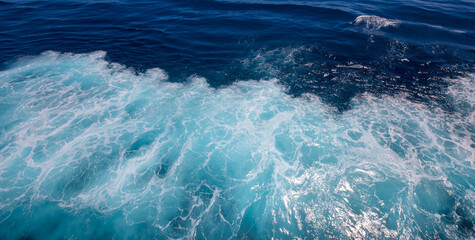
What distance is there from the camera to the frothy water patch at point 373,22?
1126 inches

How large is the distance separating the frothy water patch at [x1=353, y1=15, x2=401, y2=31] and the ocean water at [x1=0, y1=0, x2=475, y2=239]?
0.68 m

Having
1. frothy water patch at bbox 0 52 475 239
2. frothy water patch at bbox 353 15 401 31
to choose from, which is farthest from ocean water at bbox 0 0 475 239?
frothy water patch at bbox 353 15 401 31

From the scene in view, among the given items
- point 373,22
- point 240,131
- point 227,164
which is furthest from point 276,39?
point 227,164

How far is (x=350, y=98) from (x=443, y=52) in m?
15.9

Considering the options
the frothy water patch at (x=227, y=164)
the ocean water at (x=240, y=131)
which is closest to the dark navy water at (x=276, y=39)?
the ocean water at (x=240, y=131)

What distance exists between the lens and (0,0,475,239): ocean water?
1119 cm

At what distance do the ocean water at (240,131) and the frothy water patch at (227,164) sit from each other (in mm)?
87

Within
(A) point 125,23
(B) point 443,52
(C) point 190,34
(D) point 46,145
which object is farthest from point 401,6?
(D) point 46,145

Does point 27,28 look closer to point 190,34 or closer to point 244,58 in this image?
point 190,34

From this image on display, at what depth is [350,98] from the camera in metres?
18.2

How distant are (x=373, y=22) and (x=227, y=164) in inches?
1246

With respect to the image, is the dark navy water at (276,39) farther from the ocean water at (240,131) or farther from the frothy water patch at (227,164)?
the frothy water patch at (227,164)

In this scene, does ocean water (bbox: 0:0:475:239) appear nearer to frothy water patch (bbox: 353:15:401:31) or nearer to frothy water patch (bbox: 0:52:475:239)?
frothy water patch (bbox: 0:52:475:239)

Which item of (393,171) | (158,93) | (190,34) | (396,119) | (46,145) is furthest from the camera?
(190,34)
